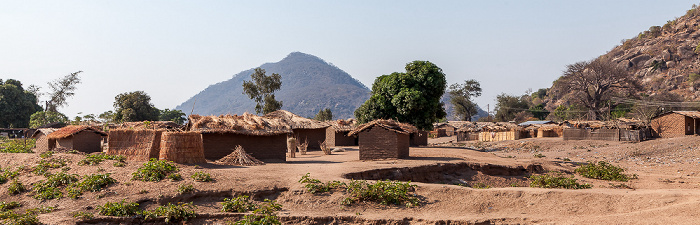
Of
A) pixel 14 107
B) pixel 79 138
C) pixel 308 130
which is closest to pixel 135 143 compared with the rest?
pixel 79 138

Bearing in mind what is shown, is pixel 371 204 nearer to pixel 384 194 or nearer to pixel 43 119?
pixel 384 194

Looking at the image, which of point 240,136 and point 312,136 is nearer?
point 240,136

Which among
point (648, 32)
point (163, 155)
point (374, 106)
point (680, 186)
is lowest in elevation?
point (680, 186)

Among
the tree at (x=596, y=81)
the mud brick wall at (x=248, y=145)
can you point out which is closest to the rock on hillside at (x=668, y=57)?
the tree at (x=596, y=81)

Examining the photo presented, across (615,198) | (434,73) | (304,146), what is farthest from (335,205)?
(434,73)

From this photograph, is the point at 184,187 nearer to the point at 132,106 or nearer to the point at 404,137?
the point at 404,137

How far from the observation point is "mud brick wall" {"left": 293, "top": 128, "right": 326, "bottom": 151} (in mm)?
28663

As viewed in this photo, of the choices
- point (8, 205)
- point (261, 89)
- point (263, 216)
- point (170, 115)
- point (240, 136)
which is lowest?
point (263, 216)

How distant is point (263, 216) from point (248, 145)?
28.0 ft

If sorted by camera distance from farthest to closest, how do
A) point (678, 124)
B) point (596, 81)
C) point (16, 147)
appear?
point (596, 81)
point (678, 124)
point (16, 147)

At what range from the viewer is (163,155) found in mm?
13383

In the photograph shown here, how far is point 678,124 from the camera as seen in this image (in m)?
32.3

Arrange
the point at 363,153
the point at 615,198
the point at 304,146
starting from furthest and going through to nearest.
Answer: the point at 304,146, the point at 363,153, the point at 615,198

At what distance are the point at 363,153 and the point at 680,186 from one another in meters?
10.4
